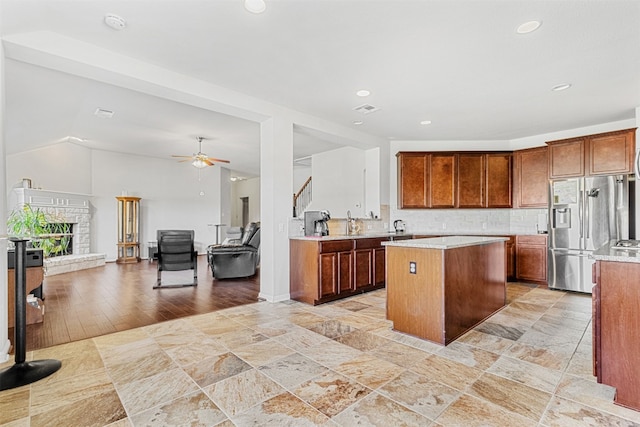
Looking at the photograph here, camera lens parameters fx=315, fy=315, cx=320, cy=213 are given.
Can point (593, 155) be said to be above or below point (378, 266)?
above

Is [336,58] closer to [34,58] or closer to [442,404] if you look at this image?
[34,58]

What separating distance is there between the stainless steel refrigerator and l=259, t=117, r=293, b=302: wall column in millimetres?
4270

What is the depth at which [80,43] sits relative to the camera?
2818 mm

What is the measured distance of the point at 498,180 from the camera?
605 centimetres

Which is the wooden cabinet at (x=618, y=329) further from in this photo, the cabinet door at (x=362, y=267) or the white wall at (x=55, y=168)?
the white wall at (x=55, y=168)

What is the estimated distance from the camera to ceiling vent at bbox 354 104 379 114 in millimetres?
4489

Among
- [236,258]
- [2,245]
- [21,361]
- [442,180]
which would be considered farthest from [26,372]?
[442,180]

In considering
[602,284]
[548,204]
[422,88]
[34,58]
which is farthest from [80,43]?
[548,204]

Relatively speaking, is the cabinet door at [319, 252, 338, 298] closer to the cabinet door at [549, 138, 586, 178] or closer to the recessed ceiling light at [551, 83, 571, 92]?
the recessed ceiling light at [551, 83, 571, 92]

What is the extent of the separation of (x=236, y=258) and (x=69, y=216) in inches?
188

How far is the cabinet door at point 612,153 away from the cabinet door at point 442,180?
2.04 m

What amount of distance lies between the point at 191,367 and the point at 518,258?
559 cm

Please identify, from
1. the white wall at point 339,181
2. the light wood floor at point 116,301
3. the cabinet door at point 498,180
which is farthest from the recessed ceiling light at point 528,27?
the white wall at point 339,181

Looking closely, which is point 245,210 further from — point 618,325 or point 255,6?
point 618,325
